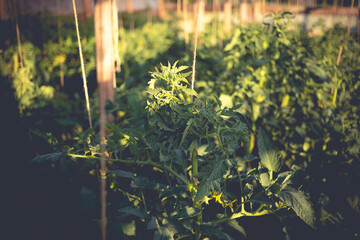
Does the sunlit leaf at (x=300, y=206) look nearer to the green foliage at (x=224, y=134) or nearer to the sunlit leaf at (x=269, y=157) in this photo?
the green foliage at (x=224, y=134)

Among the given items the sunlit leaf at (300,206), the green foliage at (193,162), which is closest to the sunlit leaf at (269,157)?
the green foliage at (193,162)

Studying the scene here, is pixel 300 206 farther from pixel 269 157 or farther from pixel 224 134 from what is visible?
pixel 224 134

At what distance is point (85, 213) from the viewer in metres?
1.24

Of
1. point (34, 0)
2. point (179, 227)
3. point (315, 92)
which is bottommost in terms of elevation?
point (179, 227)

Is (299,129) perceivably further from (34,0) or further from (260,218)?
(34,0)

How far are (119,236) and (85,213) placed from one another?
0.78 feet

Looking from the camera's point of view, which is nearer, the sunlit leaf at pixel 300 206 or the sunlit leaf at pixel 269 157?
the sunlit leaf at pixel 300 206

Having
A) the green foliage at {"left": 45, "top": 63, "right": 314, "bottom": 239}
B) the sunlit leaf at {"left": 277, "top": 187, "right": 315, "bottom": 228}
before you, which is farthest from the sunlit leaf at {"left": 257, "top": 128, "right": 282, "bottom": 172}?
the sunlit leaf at {"left": 277, "top": 187, "right": 315, "bottom": 228}

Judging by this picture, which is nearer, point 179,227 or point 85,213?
point 179,227

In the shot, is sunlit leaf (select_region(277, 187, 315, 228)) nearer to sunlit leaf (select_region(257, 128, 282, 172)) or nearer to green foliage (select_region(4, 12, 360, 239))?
green foliage (select_region(4, 12, 360, 239))

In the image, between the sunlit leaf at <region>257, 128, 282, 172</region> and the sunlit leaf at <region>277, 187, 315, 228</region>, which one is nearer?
the sunlit leaf at <region>277, 187, 315, 228</region>

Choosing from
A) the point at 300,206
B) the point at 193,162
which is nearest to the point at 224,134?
the point at 193,162

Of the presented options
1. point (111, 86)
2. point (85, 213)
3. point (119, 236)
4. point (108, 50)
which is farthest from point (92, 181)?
point (108, 50)

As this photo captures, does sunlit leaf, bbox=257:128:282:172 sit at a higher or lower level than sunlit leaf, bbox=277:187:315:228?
higher
